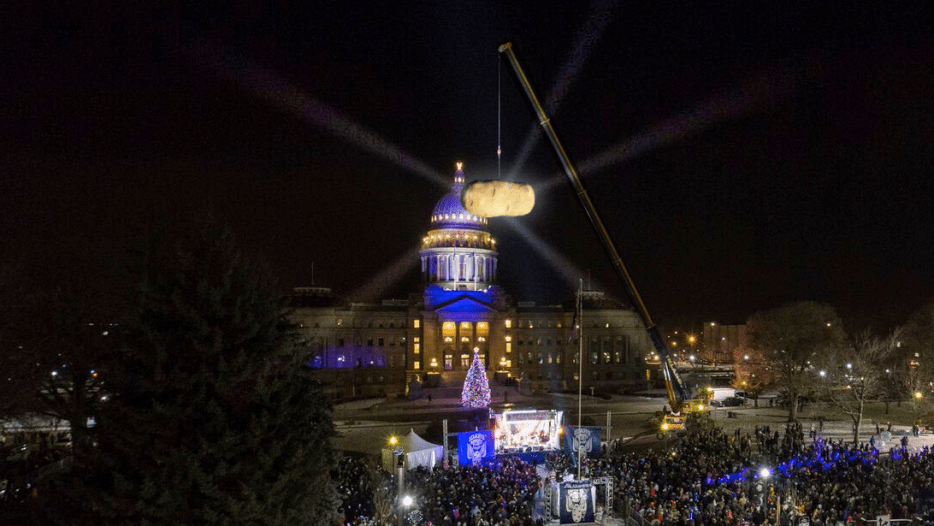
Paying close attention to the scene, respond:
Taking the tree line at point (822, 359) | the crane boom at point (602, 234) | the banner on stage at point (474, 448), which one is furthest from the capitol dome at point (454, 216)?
the banner on stage at point (474, 448)

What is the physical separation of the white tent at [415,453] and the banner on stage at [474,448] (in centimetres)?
95

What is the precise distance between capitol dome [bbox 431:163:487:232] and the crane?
205ft

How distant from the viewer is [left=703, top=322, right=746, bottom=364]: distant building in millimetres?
124050

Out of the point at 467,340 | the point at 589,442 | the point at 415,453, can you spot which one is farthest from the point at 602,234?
the point at 467,340

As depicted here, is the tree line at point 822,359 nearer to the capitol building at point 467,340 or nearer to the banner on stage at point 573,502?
the capitol building at point 467,340

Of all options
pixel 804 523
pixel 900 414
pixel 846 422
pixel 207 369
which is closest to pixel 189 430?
pixel 207 369

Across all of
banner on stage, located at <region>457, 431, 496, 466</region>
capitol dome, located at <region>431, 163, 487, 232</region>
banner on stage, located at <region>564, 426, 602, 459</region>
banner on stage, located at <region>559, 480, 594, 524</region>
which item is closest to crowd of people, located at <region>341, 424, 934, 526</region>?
banner on stage, located at <region>457, 431, 496, 466</region>

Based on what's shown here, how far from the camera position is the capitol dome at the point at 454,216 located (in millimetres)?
94875

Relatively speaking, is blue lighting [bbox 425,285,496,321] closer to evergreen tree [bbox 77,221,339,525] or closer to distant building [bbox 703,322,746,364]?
distant building [bbox 703,322,746,364]

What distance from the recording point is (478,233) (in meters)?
95.6

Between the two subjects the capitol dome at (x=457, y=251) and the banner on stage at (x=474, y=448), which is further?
the capitol dome at (x=457, y=251)

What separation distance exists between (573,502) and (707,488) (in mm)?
5719

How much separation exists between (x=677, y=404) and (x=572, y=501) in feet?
43.5

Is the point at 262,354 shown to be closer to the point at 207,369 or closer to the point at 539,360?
the point at 207,369
